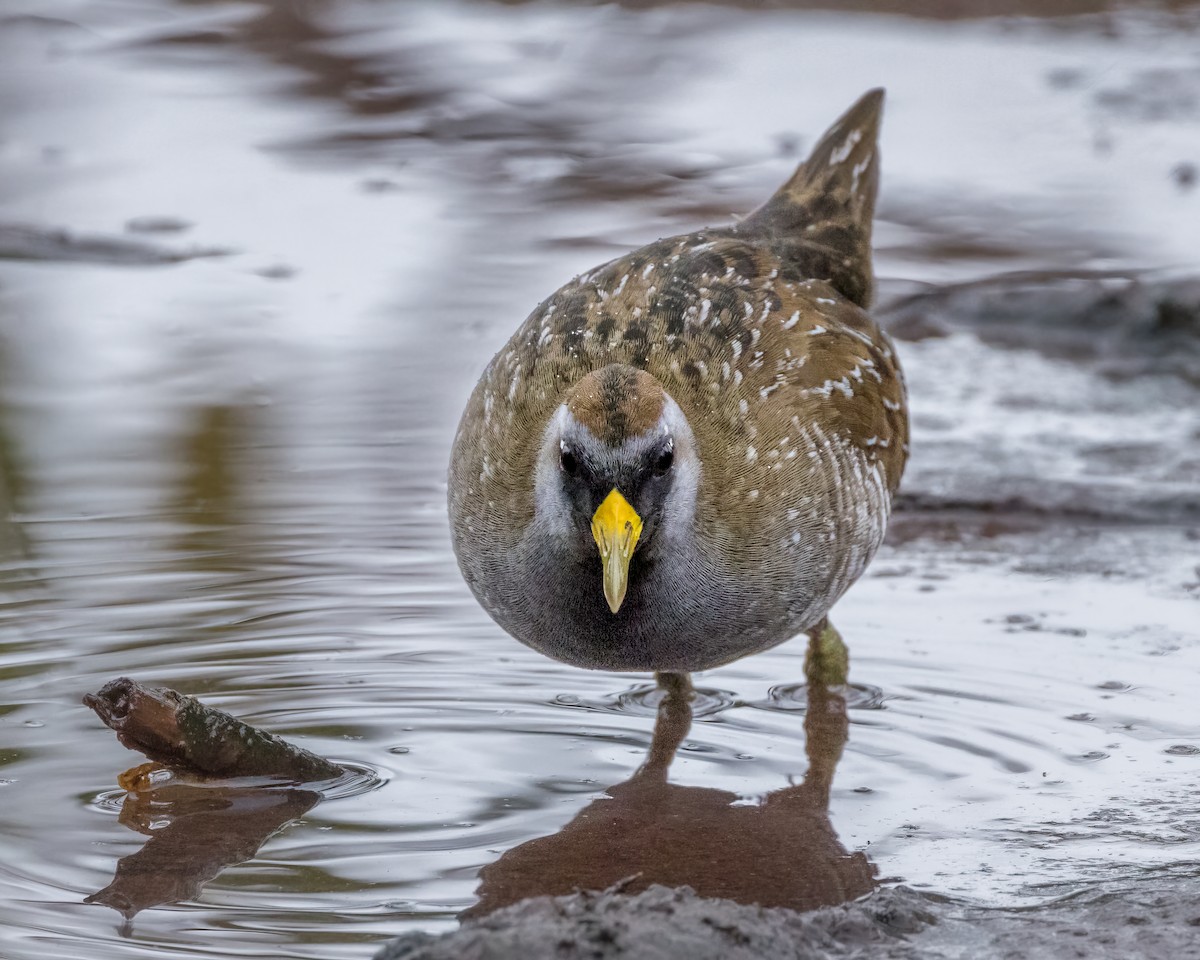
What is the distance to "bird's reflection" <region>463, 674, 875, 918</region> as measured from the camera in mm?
4363

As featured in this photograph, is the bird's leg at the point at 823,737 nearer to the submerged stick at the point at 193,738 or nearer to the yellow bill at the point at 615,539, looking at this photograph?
the yellow bill at the point at 615,539

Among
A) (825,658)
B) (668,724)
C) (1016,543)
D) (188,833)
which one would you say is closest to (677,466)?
(668,724)

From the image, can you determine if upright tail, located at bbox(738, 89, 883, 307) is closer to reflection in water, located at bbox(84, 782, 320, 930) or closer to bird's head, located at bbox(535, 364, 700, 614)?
bird's head, located at bbox(535, 364, 700, 614)

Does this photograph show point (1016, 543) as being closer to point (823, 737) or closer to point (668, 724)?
point (823, 737)

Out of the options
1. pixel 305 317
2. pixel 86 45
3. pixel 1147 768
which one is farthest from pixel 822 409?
pixel 86 45

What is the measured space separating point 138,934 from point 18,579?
2468mm

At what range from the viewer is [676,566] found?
4.86m

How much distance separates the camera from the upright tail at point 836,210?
611 cm

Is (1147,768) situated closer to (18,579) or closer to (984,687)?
(984,687)

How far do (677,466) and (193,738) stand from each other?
1.41 m

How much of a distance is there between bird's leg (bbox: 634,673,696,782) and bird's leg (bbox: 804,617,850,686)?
1.24 feet

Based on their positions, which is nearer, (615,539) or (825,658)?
(615,539)

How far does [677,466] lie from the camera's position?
15.8ft

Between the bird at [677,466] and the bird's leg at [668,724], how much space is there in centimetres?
7
